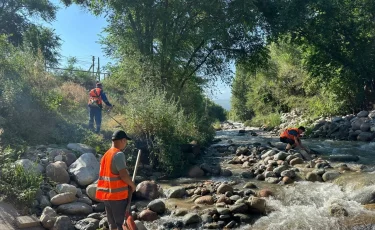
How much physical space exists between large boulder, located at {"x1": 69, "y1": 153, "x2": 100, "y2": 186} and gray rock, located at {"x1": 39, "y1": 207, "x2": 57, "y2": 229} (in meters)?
1.92

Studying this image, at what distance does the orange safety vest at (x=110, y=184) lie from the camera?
17.4 ft

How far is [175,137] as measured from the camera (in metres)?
11.4

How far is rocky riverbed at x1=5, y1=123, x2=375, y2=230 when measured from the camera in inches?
275

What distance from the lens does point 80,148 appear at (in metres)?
10.6

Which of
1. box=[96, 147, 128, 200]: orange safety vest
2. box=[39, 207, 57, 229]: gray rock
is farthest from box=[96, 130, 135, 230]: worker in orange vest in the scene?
box=[39, 207, 57, 229]: gray rock

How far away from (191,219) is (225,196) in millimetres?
1426

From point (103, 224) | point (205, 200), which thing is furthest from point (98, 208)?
point (205, 200)

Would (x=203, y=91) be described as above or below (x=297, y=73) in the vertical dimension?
below

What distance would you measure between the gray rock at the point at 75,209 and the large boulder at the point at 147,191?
52.5 inches

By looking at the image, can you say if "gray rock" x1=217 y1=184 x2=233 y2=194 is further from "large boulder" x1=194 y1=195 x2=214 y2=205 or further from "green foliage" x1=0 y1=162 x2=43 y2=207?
"green foliage" x1=0 y1=162 x2=43 y2=207

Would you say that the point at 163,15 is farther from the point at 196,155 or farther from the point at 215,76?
the point at 196,155

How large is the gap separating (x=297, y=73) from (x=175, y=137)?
21.4m

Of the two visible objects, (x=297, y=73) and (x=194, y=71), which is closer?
(x=194, y=71)

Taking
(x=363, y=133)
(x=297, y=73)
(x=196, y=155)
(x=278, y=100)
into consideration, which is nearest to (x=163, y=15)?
(x=196, y=155)
